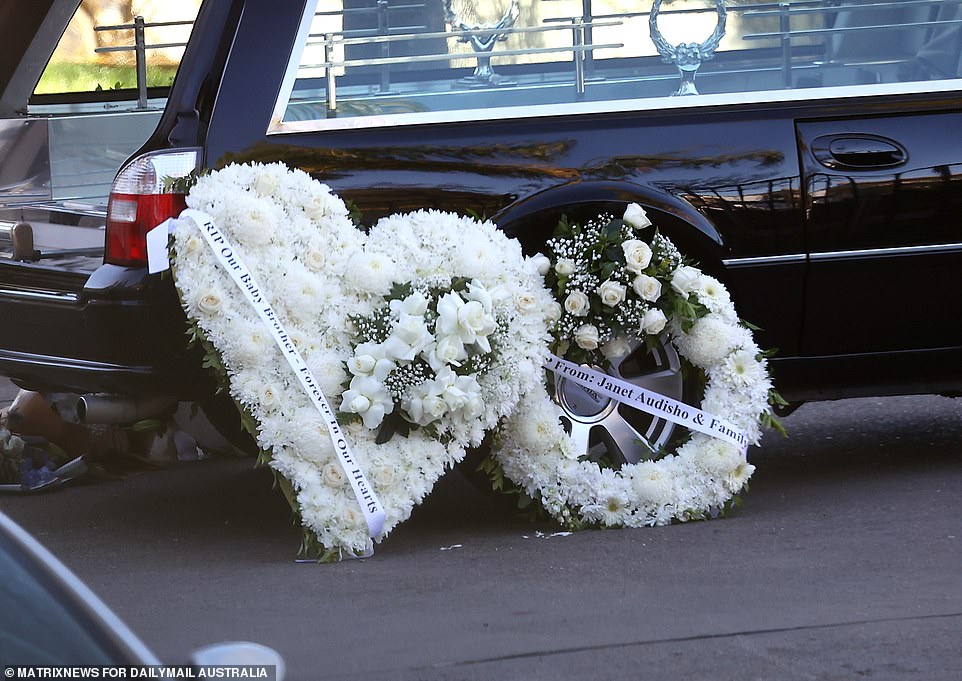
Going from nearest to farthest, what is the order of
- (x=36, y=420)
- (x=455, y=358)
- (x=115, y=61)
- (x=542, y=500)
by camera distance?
(x=455, y=358) → (x=542, y=500) → (x=36, y=420) → (x=115, y=61)

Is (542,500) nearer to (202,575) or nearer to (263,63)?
(202,575)

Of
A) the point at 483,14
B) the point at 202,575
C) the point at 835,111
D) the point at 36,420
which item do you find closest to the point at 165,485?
the point at 36,420

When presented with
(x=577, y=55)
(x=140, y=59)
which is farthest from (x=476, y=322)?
(x=140, y=59)

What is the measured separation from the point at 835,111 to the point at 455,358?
1.64 meters

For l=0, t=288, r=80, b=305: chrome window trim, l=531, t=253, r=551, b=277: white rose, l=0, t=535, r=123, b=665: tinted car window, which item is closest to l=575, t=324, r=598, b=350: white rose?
l=531, t=253, r=551, b=277: white rose

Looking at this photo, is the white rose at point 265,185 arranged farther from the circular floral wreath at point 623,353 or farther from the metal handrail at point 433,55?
the circular floral wreath at point 623,353

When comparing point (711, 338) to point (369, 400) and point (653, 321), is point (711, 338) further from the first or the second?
point (369, 400)

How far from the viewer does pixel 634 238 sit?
5.10 meters

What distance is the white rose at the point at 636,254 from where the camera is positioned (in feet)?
16.5

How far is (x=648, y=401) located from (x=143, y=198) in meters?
1.80

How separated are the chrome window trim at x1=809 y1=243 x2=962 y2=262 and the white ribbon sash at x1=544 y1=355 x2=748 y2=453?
0.66 m

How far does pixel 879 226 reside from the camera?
17.5ft

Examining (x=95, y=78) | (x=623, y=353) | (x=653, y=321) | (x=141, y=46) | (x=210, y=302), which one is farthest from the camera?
(x=95, y=78)

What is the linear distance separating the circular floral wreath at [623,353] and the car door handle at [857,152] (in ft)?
1.98
